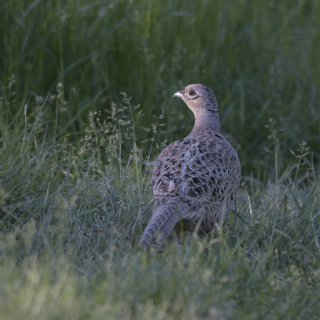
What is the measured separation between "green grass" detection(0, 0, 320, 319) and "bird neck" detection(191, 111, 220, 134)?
1.02 feet

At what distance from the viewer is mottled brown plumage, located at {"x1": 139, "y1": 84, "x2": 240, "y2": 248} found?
379cm

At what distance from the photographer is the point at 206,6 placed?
7543mm

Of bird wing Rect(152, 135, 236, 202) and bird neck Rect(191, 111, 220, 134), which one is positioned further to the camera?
bird neck Rect(191, 111, 220, 134)

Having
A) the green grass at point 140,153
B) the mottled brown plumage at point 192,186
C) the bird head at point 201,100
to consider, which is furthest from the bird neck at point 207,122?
the mottled brown plumage at point 192,186

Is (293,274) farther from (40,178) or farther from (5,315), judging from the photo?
(40,178)

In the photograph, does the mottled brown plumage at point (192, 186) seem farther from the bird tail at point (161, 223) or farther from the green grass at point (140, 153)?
the green grass at point (140, 153)

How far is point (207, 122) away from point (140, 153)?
2.29 ft

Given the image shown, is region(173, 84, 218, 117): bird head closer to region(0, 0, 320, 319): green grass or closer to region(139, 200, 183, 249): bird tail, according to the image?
region(0, 0, 320, 319): green grass

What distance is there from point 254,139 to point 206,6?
1799mm

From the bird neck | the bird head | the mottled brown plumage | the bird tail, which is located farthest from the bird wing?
the bird head

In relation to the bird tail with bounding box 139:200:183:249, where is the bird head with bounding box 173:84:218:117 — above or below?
above

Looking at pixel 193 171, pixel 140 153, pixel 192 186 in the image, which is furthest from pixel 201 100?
pixel 192 186

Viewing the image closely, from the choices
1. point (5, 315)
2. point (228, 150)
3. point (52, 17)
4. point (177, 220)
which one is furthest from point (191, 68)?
point (5, 315)

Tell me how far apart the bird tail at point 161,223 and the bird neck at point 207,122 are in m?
1.28
